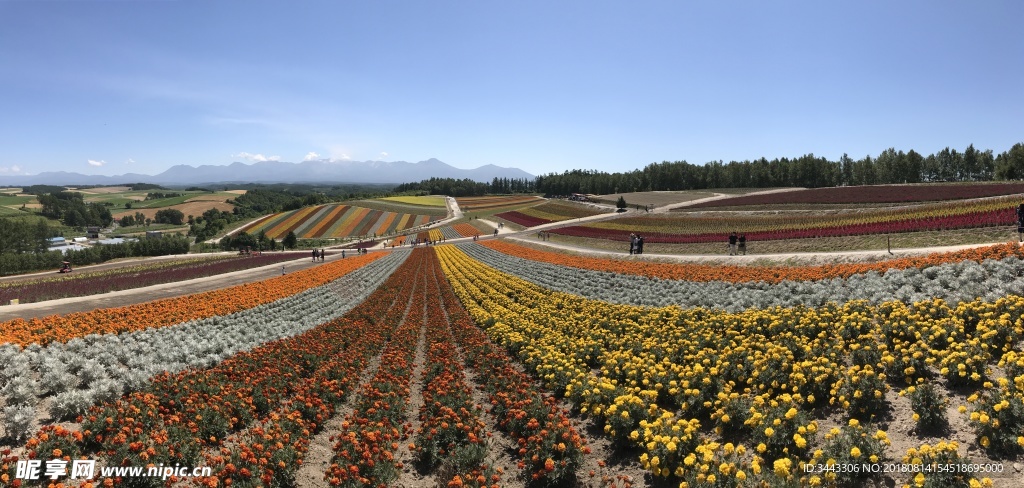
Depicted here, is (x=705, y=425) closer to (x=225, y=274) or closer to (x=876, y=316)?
(x=876, y=316)

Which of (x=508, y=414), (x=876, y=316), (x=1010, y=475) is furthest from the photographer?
(x=876, y=316)

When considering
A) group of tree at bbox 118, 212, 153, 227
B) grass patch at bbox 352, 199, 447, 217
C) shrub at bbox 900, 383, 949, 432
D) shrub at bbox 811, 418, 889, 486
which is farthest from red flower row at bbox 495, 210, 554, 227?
group of tree at bbox 118, 212, 153, 227

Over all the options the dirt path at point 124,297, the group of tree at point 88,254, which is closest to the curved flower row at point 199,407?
the dirt path at point 124,297

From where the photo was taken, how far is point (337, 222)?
10806 cm

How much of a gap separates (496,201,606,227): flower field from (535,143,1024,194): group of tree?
75.0 meters

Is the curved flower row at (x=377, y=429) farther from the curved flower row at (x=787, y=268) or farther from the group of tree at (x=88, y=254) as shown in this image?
the group of tree at (x=88, y=254)

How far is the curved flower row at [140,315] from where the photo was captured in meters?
13.3

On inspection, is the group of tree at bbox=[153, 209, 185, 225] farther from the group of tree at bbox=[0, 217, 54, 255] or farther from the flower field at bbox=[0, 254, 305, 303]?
the flower field at bbox=[0, 254, 305, 303]

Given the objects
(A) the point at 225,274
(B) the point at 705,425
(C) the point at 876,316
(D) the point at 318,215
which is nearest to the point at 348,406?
(B) the point at 705,425

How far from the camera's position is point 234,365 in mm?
11328

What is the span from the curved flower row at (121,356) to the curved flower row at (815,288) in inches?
497

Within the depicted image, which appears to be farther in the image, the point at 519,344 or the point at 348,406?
the point at 519,344

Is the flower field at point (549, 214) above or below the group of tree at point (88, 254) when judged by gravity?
above

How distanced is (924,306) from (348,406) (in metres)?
12.9
